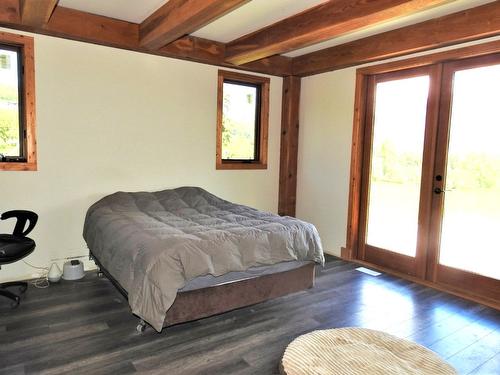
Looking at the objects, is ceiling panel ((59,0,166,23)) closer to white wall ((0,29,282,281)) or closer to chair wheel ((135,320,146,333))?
white wall ((0,29,282,281))

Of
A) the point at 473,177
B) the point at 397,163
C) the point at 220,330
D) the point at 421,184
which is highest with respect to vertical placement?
the point at 397,163

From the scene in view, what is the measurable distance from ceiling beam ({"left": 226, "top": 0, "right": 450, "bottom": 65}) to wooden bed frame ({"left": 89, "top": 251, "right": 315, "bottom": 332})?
2.07 meters

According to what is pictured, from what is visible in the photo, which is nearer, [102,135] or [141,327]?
[141,327]

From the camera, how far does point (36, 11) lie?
2967 millimetres

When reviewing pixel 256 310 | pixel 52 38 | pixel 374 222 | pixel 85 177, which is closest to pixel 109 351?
pixel 256 310

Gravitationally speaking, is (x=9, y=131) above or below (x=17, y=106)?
below

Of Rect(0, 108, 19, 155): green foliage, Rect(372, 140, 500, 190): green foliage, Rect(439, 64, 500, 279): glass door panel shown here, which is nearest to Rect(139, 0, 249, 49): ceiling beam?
Rect(0, 108, 19, 155): green foliage

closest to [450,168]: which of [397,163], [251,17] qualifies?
[397,163]

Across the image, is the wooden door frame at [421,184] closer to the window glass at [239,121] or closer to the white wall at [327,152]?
the white wall at [327,152]

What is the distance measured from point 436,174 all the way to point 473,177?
35 cm

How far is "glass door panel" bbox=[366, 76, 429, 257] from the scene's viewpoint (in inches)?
155

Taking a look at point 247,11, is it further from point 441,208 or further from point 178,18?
point 441,208

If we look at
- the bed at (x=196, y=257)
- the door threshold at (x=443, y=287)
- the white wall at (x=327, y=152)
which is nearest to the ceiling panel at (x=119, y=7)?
the bed at (x=196, y=257)

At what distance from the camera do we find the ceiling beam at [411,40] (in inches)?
123
